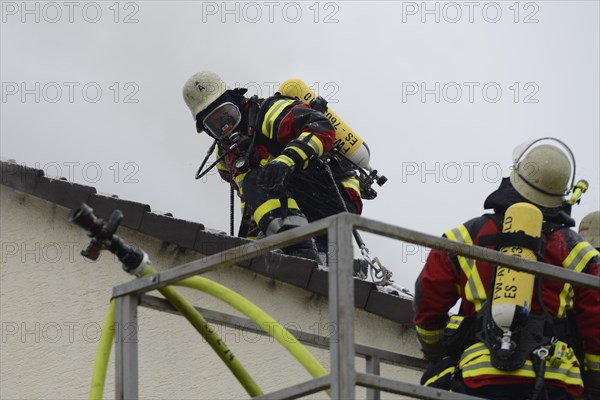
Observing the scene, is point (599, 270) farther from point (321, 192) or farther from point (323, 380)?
point (321, 192)

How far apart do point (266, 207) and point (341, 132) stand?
802 millimetres

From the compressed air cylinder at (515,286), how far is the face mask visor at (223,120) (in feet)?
13.1

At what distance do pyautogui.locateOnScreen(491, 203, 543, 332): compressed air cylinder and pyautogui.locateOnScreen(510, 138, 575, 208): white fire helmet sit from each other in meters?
0.37

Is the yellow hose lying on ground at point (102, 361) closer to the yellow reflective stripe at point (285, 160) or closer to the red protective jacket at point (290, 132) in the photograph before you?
the yellow reflective stripe at point (285, 160)

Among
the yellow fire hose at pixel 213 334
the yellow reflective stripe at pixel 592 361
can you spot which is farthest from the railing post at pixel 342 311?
the yellow reflective stripe at pixel 592 361

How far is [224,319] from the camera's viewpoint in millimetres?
6035

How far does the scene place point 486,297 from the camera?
6055 mm

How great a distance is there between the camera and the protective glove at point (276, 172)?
9195 millimetres

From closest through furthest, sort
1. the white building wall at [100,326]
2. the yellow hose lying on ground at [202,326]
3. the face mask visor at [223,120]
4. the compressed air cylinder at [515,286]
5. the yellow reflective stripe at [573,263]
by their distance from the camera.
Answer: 1. the yellow hose lying on ground at [202,326]
2. the compressed air cylinder at [515,286]
3. the yellow reflective stripe at [573,263]
4. the white building wall at [100,326]
5. the face mask visor at [223,120]

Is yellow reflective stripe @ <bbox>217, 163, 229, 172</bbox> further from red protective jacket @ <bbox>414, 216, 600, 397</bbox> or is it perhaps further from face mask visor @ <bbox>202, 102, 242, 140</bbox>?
red protective jacket @ <bbox>414, 216, 600, 397</bbox>

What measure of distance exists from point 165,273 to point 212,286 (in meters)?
0.24

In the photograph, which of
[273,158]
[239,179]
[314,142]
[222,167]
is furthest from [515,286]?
[222,167]

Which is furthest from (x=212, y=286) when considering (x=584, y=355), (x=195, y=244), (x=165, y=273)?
(x=195, y=244)

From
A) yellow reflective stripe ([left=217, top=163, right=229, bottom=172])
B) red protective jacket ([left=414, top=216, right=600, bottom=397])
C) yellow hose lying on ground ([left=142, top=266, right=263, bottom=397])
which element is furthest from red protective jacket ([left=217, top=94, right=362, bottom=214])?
yellow hose lying on ground ([left=142, top=266, right=263, bottom=397])
